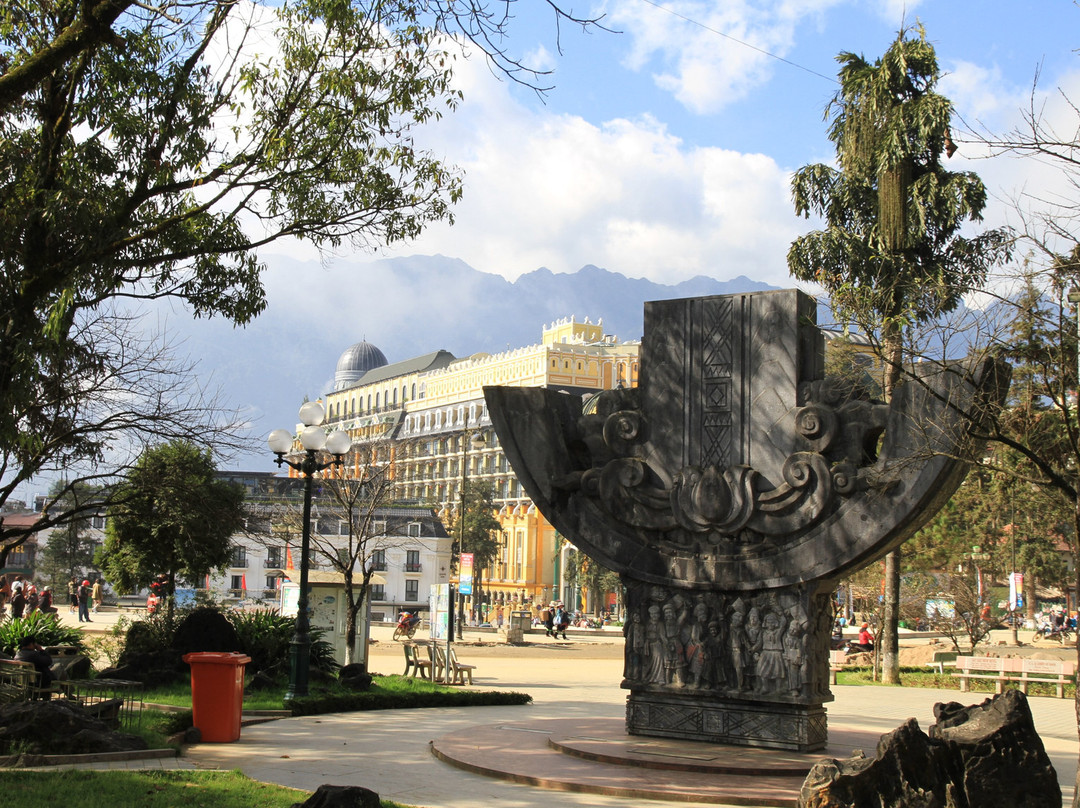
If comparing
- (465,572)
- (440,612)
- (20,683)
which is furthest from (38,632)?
(465,572)

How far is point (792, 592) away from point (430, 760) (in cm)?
396

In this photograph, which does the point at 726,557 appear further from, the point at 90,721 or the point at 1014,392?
the point at 90,721

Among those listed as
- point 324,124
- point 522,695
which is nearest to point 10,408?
point 324,124

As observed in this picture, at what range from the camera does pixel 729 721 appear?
11250 millimetres

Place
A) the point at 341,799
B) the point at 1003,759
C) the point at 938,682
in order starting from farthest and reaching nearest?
1. the point at 938,682
2. the point at 1003,759
3. the point at 341,799

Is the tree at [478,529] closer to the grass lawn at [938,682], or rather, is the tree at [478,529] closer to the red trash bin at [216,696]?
the grass lawn at [938,682]

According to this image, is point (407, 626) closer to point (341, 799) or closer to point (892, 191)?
point (892, 191)

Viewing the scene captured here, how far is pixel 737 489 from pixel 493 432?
231ft

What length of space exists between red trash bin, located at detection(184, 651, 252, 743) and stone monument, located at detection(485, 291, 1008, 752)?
12.4 feet

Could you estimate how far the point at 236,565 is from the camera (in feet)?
197

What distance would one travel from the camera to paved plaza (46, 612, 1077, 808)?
9.27 metres

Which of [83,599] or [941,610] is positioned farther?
[941,610]

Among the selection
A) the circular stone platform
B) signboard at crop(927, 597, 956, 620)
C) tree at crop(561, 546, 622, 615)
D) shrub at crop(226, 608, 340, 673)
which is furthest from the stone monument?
tree at crop(561, 546, 622, 615)

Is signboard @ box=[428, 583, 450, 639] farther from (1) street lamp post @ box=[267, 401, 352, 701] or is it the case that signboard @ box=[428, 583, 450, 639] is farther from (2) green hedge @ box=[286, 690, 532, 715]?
(1) street lamp post @ box=[267, 401, 352, 701]
